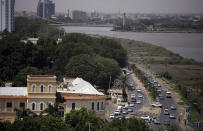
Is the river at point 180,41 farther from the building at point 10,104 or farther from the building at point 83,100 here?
the building at point 10,104

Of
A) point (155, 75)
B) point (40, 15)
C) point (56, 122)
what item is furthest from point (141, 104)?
point (40, 15)

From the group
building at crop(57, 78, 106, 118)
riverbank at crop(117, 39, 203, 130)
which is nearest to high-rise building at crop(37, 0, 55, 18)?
riverbank at crop(117, 39, 203, 130)

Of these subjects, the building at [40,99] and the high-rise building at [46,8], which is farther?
the high-rise building at [46,8]

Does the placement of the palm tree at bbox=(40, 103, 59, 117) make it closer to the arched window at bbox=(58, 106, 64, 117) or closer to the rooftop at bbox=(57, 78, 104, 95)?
the arched window at bbox=(58, 106, 64, 117)

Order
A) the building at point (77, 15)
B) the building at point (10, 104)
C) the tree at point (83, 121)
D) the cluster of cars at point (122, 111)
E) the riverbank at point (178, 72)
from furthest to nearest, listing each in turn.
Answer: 1. the building at point (77, 15)
2. the riverbank at point (178, 72)
3. the cluster of cars at point (122, 111)
4. the building at point (10, 104)
5. the tree at point (83, 121)

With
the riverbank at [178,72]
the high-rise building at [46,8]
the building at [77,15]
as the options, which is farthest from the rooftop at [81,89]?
the building at [77,15]

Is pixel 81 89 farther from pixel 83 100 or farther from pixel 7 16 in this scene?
pixel 7 16
